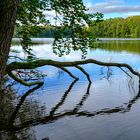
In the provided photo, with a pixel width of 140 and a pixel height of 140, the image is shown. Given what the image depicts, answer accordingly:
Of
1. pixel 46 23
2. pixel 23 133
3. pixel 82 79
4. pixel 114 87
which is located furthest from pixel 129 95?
pixel 46 23

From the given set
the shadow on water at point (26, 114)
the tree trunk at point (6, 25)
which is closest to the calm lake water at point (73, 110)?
the shadow on water at point (26, 114)

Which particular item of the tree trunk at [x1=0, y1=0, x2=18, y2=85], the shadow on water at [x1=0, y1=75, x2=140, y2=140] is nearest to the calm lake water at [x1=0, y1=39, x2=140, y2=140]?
the shadow on water at [x1=0, y1=75, x2=140, y2=140]

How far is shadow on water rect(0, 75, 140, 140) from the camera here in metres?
13.3

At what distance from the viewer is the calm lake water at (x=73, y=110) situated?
1288 centimetres

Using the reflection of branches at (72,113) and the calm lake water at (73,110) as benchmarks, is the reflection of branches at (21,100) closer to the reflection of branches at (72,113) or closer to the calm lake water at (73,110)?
the calm lake water at (73,110)

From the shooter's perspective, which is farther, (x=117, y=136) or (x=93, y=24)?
(x=117, y=136)

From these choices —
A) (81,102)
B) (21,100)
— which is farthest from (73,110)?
(21,100)

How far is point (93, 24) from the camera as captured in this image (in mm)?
9188

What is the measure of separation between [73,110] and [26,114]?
226cm

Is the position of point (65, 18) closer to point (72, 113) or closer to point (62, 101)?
point (72, 113)

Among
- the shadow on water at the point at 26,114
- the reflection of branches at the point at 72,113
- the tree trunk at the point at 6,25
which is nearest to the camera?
the tree trunk at the point at 6,25

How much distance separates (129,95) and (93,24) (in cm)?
1220

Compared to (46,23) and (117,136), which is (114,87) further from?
(46,23)

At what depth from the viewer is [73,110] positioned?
1694 centimetres
